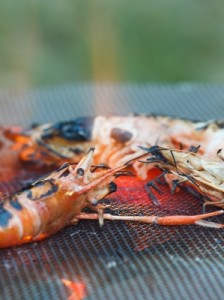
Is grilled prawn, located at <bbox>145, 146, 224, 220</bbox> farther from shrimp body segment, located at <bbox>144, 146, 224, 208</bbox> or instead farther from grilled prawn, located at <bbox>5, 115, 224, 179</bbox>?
grilled prawn, located at <bbox>5, 115, 224, 179</bbox>

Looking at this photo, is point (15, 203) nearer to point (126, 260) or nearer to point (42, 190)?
point (42, 190)

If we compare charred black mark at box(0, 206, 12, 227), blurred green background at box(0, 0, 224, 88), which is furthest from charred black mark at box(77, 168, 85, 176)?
blurred green background at box(0, 0, 224, 88)

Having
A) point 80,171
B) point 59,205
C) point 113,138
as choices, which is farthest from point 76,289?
point 113,138

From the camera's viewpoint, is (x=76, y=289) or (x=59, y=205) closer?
(x=76, y=289)

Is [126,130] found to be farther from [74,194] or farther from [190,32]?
[190,32]

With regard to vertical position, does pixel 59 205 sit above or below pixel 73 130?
below
